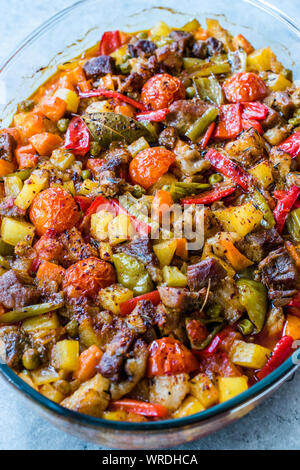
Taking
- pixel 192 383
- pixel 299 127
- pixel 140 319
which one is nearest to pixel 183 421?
pixel 192 383

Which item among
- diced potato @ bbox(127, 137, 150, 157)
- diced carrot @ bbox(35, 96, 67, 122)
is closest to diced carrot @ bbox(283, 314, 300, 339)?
diced potato @ bbox(127, 137, 150, 157)

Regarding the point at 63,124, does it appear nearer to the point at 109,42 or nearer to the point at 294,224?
the point at 109,42

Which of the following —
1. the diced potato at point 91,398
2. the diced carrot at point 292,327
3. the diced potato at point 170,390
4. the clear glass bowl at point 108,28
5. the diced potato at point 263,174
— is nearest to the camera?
the diced potato at point 91,398

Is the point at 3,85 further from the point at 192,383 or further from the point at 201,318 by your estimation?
the point at 192,383

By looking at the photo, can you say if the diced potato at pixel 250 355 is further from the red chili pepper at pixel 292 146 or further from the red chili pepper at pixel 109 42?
the red chili pepper at pixel 109 42

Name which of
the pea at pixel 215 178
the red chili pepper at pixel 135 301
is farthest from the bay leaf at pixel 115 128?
the red chili pepper at pixel 135 301

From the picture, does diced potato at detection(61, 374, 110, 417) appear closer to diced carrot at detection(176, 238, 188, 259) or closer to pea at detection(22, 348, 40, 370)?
pea at detection(22, 348, 40, 370)

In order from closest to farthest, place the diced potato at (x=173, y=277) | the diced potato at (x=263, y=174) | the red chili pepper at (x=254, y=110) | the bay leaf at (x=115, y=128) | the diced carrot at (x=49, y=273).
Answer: the diced potato at (x=173, y=277) < the diced carrot at (x=49, y=273) < the diced potato at (x=263, y=174) < the bay leaf at (x=115, y=128) < the red chili pepper at (x=254, y=110)
